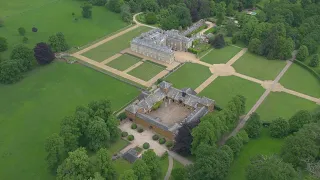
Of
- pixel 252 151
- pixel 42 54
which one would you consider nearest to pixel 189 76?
pixel 252 151

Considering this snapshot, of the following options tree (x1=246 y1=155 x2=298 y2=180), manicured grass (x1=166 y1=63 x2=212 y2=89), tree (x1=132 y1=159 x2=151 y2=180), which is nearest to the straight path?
tree (x1=132 y1=159 x2=151 y2=180)

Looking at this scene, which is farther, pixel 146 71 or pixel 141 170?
pixel 146 71

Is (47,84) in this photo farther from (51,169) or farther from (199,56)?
(199,56)

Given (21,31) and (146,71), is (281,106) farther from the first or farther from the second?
(21,31)

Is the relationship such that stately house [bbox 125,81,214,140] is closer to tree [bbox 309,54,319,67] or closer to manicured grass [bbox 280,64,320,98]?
manicured grass [bbox 280,64,320,98]

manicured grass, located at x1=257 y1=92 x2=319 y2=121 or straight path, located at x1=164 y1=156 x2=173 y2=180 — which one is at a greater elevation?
straight path, located at x1=164 y1=156 x2=173 y2=180

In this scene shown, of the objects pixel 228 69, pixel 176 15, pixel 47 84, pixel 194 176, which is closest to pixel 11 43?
pixel 47 84
